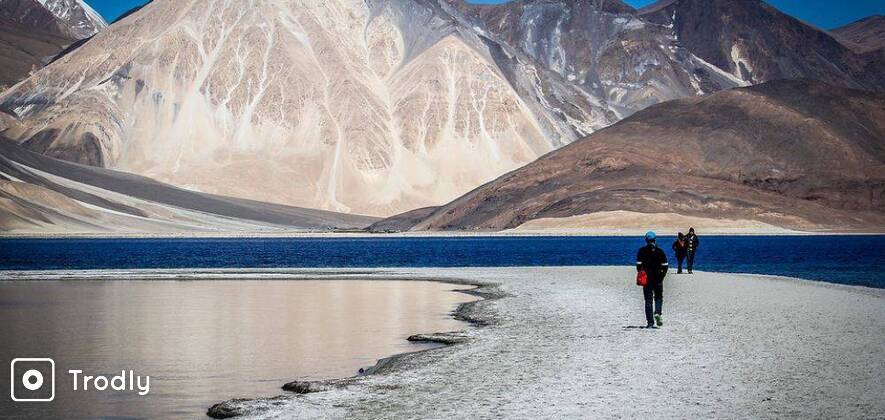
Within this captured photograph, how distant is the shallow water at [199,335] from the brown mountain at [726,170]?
119m

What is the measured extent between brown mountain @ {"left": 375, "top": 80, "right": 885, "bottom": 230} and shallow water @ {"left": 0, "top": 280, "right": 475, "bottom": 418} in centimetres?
11950

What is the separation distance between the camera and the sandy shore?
1466 centimetres

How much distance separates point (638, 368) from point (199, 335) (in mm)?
11098

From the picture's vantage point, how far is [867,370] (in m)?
16.8

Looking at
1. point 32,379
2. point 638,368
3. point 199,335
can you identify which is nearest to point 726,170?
point 199,335

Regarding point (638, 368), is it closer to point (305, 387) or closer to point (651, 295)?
point (305, 387)

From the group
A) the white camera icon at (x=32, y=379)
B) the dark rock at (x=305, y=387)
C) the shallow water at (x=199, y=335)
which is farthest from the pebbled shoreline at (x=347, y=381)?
the white camera icon at (x=32, y=379)

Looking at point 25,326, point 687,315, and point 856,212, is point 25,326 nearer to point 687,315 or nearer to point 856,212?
point 687,315

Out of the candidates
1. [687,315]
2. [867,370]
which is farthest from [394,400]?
[687,315]

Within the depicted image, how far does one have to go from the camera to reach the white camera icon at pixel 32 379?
16594mm

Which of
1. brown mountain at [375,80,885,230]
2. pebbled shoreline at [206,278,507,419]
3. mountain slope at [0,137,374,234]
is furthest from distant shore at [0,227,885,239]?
pebbled shoreline at [206,278,507,419]

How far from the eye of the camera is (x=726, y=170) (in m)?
174

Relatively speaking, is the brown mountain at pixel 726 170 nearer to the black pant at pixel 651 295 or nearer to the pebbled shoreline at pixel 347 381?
the pebbled shoreline at pixel 347 381

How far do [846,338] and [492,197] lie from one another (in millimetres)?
159000
